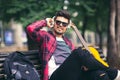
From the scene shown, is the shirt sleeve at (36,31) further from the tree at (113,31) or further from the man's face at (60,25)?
the tree at (113,31)

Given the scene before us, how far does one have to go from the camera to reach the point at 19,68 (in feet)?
17.6

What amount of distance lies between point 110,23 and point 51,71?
7.65 m

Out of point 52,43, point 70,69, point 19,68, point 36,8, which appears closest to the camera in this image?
point 70,69

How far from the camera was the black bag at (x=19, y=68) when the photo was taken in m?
5.27

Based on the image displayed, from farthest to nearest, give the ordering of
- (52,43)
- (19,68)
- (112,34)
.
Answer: (112,34), (52,43), (19,68)

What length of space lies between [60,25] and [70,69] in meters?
1.01

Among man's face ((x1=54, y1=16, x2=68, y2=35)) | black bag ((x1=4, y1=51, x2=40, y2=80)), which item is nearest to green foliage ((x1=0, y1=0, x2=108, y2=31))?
man's face ((x1=54, y1=16, x2=68, y2=35))

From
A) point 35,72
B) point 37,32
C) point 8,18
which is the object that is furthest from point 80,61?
point 8,18

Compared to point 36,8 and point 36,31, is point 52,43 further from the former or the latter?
point 36,8

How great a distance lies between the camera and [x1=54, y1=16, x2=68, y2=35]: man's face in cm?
582

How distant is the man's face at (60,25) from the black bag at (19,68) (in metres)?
0.59

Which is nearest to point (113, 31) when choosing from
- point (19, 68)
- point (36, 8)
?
point (36, 8)

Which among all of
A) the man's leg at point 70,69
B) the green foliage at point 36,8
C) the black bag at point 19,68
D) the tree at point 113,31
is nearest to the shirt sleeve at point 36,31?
the black bag at point 19,68

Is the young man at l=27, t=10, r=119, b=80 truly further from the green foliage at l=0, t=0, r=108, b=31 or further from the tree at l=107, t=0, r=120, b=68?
the tree at l=107, t=0, r=120, b=68
